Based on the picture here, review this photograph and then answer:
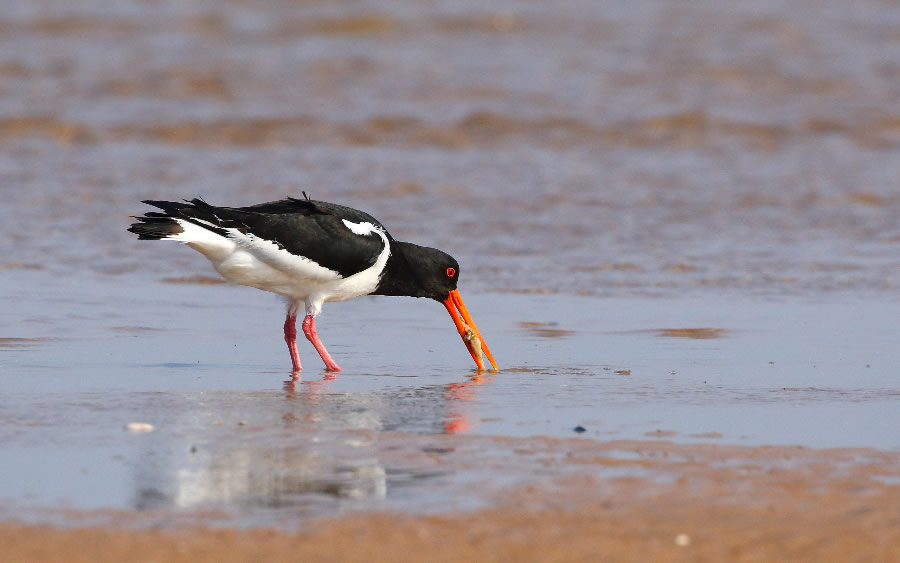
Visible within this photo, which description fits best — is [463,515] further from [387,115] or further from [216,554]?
[387,115]

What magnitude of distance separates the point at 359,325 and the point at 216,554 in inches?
190

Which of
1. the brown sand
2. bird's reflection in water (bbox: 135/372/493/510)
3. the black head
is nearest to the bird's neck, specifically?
the black head

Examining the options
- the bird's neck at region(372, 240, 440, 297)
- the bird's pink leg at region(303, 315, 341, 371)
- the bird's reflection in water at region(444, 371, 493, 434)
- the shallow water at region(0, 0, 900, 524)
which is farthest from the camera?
the bird's neck at region(372, 240, 440, 297)

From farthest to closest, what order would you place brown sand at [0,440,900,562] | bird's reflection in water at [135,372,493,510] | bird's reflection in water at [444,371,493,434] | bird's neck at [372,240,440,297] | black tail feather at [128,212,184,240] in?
1. bird's neck at [372,240,440,297]
2. black tail feather at [128,212,184,240]
3. bird's reflection in water at [444,371,493,434]
4. bird's reflection in water at [135,372,493,510]
5. brown sand at [0,440,900,562]

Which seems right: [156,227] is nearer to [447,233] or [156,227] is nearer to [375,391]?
[375,391]

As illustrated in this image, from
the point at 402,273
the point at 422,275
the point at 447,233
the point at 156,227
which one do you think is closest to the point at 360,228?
the point at 402,273

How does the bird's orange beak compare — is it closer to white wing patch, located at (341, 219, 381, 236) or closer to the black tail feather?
white wing patch, located at (341, 219, 381, 236)

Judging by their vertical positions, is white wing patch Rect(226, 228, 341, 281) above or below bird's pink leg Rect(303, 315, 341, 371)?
above

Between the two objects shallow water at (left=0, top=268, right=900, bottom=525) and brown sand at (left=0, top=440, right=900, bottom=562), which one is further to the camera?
shallow water at (left=0, top=268, right=900, bottom=525)

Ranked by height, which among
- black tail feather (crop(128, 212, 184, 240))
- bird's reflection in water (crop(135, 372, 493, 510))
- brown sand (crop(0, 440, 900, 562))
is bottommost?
bird's reflection in water (crop(135, 372, 493, 510))

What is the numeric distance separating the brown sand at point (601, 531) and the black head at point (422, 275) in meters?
3.53

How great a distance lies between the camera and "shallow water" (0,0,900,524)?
5.83 metres

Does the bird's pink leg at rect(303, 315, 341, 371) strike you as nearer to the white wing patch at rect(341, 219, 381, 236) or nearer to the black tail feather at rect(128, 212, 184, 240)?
the white wing patch at rect(341, 219, 381, 236)

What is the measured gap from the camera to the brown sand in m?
4.27
